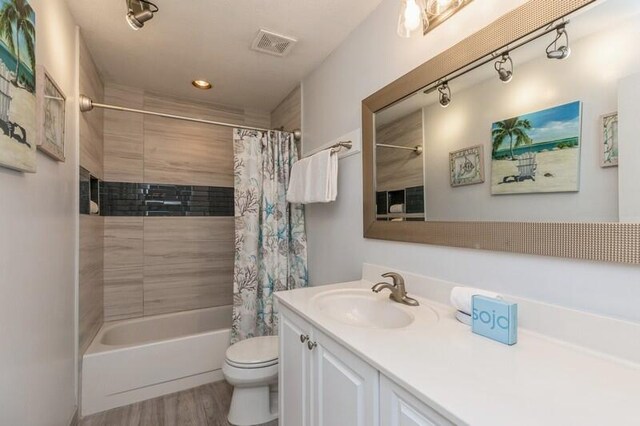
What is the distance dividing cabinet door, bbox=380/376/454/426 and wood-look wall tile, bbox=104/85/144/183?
8.75ft

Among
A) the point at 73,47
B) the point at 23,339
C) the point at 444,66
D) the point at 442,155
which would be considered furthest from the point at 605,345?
the point at 73,47

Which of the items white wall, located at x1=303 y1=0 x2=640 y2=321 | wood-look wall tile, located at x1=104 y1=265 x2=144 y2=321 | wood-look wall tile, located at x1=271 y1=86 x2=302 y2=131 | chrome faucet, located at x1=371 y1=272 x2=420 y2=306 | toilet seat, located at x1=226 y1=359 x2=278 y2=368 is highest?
wood-look wall tile, located at x1=271 y1=86 x2=302 y2=131

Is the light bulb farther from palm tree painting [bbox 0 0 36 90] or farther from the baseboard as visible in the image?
the baseboard

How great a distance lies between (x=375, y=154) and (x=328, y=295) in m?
0.79

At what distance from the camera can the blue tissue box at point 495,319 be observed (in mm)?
825

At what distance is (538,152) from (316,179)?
120 centimetres

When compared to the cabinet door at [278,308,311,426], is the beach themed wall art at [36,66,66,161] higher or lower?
higher

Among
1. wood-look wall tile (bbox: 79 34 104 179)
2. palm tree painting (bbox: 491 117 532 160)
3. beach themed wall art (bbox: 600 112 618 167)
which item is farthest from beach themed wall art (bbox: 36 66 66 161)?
beach themed wall art (bbox: 600 112 618 167)

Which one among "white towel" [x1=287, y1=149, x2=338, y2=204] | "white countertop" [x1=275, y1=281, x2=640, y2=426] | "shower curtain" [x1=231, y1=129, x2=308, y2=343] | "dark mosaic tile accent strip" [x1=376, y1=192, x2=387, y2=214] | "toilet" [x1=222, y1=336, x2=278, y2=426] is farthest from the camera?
"shower curtain" [x1=231, y1=129, x2=308, y2=343]

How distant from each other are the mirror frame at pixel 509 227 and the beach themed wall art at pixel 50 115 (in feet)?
4.79

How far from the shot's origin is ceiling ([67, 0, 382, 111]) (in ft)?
5.12

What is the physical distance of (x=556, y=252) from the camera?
0.84 meters

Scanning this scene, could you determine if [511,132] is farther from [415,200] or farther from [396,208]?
[396,208]

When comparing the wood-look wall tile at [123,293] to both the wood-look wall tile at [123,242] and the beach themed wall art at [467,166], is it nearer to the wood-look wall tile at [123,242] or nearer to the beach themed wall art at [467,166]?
the wood-look wall tile at [123,242]
